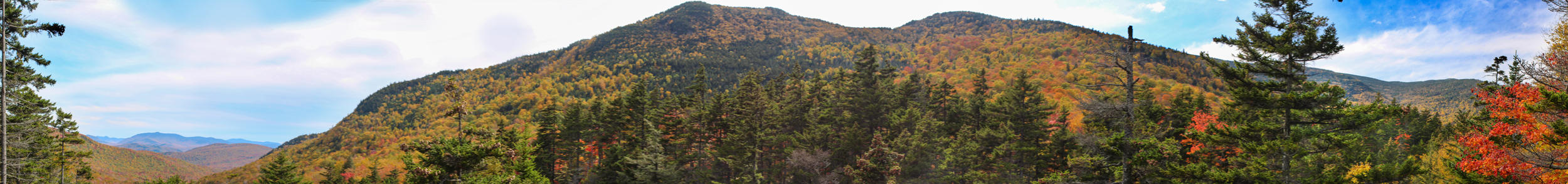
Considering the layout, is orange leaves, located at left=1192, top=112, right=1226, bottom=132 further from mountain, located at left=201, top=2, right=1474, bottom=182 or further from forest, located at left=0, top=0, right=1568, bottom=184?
mountain, located at left=201, top=2, right=1474, bottom=182

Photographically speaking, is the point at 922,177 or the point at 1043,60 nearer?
the point at 922,177

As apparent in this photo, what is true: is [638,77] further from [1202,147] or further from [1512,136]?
[1512,136]

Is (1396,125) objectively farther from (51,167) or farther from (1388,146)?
(51,167)

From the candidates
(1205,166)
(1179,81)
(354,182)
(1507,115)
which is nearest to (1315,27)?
(1507,115)

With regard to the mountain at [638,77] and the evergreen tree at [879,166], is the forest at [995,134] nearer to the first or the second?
the evergreen tree at [879,166]

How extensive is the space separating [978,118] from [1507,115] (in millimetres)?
25016

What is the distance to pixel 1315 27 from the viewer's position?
17.7 metres

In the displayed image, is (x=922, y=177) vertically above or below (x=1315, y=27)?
below

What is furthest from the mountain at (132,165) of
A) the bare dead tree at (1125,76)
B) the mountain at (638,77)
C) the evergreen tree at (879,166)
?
the bare dead tree at (1125,76)

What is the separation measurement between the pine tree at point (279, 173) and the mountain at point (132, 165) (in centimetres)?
9965

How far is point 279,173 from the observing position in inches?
1668

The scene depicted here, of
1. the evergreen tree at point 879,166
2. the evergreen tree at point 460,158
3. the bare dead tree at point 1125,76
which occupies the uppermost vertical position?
the bare dead tree at point 1125,76

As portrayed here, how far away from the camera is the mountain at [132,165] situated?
11678cm

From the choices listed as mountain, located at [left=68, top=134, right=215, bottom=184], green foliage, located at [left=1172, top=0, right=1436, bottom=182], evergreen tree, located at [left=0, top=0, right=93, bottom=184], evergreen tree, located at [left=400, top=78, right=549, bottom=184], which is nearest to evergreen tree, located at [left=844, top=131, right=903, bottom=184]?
green foliage, located at [left=1172, top=0, right=1436, bottom=182]
